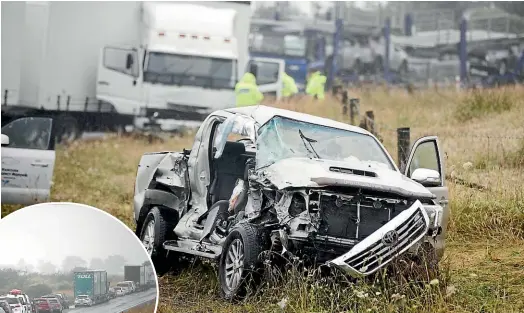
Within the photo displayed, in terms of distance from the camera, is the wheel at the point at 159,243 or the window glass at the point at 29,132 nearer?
the wheel at the point at 159,243

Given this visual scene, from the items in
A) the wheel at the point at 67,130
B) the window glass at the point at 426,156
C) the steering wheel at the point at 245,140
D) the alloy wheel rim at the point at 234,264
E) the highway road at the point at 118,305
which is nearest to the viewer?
the highway road at the point at 118,305

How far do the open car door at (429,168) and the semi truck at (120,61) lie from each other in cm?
338

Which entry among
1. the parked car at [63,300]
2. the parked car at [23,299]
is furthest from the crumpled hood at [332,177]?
the parked car at [23,299]

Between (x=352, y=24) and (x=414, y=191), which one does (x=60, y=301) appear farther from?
(x=352, y=24)

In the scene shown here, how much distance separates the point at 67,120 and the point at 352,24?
3347 millimetres

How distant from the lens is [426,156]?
7.78m

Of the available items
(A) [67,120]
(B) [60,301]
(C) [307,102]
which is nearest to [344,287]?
(B) [60,301]

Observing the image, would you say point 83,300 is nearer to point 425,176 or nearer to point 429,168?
point 425,176

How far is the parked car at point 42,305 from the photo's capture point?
5695 millimetres

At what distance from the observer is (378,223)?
6.46 metres

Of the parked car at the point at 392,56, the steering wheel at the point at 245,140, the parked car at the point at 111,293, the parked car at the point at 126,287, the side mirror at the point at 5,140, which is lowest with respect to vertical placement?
the parked car at the point at 111,293

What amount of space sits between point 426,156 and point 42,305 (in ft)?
11.1

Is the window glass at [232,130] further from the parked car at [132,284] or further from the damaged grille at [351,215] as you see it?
the parked car at [132,284]

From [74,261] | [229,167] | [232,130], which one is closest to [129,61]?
[229,167]
